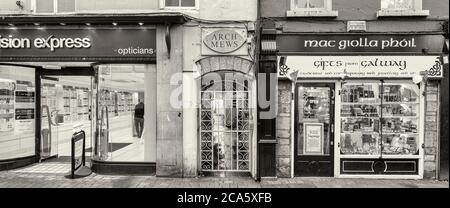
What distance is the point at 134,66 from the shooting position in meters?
8.32

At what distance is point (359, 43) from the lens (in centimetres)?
805

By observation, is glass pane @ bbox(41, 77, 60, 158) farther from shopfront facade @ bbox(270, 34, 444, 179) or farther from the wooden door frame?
the wooden door frame

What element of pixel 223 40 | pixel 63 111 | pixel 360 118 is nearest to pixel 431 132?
pixel 360 118

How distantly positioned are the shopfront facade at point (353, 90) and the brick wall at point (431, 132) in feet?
0.07

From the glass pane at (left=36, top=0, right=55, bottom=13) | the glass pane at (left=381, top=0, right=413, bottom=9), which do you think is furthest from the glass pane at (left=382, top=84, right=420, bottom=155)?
the glass pane at (left=36, top=0, right=55, bottom=13)

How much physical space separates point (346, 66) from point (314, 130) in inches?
68.5

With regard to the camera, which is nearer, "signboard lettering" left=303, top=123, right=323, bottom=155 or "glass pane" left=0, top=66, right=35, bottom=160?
"signboard lettering" left=303, top=123, right=323, bottom=155

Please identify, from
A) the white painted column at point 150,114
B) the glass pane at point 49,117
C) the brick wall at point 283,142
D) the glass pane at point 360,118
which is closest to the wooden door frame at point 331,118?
the brick wall at point 283,142

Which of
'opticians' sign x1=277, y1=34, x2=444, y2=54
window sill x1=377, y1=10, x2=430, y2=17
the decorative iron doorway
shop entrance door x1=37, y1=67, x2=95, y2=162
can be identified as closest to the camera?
window sill x1=377, y1=10, x2=430, y2=17

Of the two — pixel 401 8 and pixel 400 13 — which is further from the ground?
pixel 401 8

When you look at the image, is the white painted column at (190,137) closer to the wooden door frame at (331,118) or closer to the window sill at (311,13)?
the wooden door frame at (331,118)

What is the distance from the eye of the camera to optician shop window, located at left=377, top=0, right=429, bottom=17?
7887 millimetres

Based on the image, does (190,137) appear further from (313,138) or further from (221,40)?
(313,138)

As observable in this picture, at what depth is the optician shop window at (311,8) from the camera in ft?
26.2
